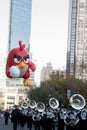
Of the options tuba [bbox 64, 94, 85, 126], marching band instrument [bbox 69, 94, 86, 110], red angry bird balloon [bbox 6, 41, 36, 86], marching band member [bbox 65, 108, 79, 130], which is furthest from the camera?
red angry bird balloon [bbox 6, 41, 36, 86]

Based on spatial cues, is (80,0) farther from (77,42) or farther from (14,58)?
(14,58)

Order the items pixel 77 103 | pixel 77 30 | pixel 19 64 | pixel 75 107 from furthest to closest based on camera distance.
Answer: pixel 77 30 < pixel 19 64 < pixel 77 103 < pixel 75 107

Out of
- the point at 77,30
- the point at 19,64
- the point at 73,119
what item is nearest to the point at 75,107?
the point at 73,119

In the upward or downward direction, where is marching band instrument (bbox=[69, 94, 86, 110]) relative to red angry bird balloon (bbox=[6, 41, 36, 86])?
downward

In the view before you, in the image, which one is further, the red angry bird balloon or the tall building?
the tall building

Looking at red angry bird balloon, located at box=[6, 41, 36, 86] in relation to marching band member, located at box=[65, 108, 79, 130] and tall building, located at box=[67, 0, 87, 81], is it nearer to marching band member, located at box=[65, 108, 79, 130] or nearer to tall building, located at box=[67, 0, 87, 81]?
marching band member, located at box=[65, 108, 79, 130]

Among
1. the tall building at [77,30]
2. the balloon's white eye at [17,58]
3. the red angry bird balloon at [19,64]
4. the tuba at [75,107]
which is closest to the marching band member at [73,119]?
the tuba at [75,107]

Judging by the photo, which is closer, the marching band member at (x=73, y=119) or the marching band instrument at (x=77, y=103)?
the marching band member at (x=73, y=119)

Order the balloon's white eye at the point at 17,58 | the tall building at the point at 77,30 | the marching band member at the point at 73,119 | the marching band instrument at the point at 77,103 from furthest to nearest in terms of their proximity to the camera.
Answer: the tall building at the point at 77,30 → the balloon's white eye at the point at 17,58 → the marching band instrument at the point at 77,103 → the marching band member at the point at 73,119

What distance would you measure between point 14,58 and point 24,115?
493 centimetres

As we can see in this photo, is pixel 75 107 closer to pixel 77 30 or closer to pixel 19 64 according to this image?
pixel 19 64

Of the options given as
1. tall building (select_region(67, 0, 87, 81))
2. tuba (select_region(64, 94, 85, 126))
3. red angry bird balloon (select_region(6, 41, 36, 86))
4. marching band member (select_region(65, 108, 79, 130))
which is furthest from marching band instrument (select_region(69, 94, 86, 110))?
tall building (select_region(67, 0, 87, 81))

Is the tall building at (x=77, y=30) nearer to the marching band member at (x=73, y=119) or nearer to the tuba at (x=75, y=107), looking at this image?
the tuba at (x=75, y=107)

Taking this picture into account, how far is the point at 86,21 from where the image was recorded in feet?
566
